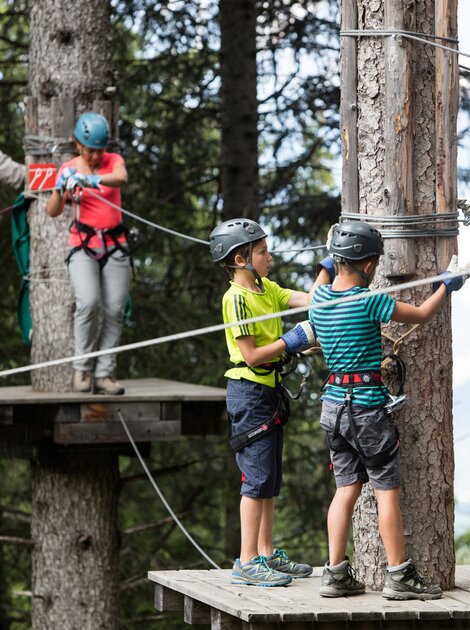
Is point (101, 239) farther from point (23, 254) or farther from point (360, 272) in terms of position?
point (360, 272)

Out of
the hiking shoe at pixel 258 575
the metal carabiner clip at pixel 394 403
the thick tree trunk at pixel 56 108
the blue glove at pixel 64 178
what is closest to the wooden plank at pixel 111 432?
the thick tree trunk at pixel 56 108

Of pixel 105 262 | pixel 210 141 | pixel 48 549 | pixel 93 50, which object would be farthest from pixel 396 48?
pixel 210 141

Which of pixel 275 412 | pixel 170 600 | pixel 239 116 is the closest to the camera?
pixel 275 412

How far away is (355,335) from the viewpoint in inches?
174

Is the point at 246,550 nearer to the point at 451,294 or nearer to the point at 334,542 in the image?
the point at 334,542

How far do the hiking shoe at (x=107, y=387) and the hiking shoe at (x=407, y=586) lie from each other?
3.52 meters

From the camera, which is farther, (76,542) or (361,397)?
(76,542)

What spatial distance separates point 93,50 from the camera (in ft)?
27.8

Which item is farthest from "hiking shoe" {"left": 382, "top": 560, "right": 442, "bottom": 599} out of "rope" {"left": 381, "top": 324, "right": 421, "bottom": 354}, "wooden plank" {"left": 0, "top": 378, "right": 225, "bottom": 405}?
"wooden plank" {"left": 0, "top": 378, "right": 225, "bottom": 405}

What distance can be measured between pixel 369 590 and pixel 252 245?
4.64ft

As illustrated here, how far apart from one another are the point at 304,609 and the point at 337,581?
29cm

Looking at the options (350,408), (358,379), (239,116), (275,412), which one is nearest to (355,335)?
(358,379)

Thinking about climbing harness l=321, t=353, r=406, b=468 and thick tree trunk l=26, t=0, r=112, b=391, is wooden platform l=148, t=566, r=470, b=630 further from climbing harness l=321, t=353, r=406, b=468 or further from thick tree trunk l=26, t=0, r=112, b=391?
thick tree trunk l=26, t=0, r=112, b=391

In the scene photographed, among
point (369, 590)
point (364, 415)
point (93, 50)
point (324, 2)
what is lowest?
point (369, 590)
